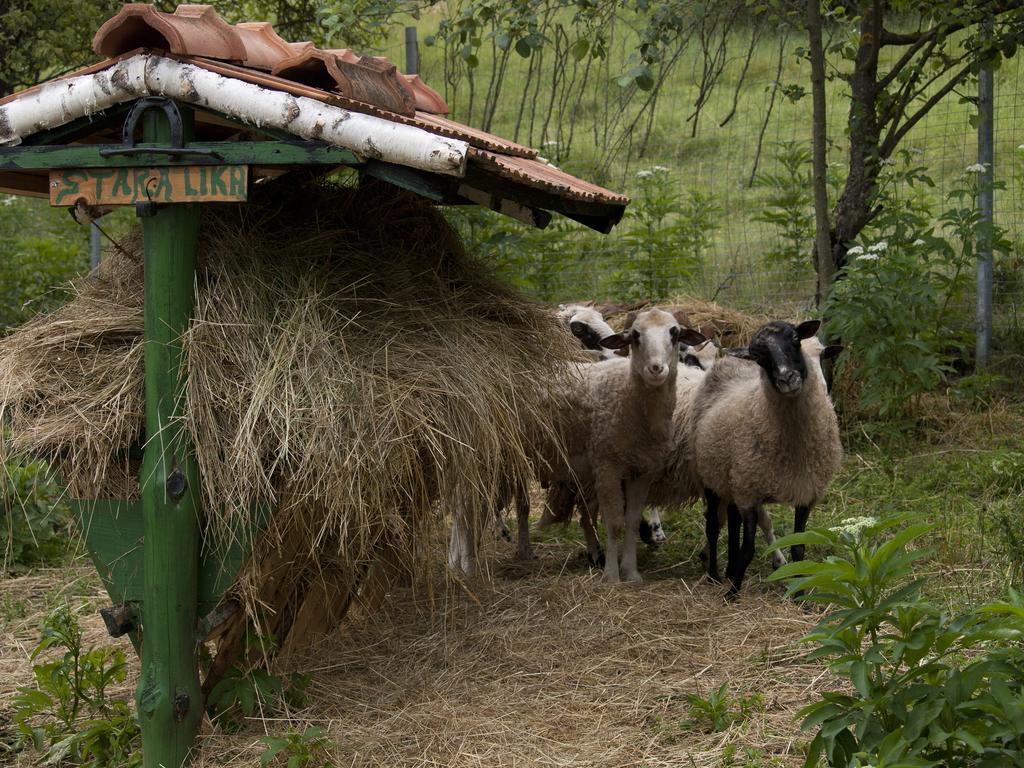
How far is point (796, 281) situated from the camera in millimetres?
10531

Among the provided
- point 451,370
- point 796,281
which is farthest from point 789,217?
point 451,370

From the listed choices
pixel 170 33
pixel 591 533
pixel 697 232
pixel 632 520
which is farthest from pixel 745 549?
pixel 697 232

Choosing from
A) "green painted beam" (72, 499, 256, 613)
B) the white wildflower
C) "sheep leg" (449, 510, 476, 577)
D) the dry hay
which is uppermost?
the dry hay

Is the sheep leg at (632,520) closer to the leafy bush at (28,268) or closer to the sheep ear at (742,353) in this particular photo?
the sheep ear at (742,353)

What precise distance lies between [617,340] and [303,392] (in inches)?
104

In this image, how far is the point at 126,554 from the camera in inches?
166

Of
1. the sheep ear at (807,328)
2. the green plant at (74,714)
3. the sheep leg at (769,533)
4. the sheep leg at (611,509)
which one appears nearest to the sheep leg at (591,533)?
the sheep leg at (611,509)

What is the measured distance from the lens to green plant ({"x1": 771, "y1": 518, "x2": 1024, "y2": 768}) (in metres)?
2.88

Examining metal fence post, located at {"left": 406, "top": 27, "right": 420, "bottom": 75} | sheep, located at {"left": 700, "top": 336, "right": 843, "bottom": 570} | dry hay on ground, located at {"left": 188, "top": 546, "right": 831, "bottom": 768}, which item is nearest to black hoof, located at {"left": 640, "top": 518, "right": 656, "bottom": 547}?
sheep, located at {"left": 700, "top": 336, "right": 843, "bottom": 570}

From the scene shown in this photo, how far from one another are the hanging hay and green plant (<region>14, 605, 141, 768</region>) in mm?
681

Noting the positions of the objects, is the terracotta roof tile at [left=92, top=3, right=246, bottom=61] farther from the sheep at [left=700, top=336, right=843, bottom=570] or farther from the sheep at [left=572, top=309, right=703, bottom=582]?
the sheep at [left=700, top=336, right=843, bottom=570]

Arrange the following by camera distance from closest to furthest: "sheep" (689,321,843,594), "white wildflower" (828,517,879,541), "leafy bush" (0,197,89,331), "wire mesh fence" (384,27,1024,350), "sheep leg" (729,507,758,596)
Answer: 1. "white wildflower" (828,517,879,541)
2. "sheep" (689,321,843,594)
3. "sheep leg" (729,507,758,596)
4. "wire mesh fence" (384,27,1024,350)
5. "leafy bush" (0,197,89,331)

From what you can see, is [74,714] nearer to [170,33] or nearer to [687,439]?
[170,33]

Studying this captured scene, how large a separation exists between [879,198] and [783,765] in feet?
19.3
